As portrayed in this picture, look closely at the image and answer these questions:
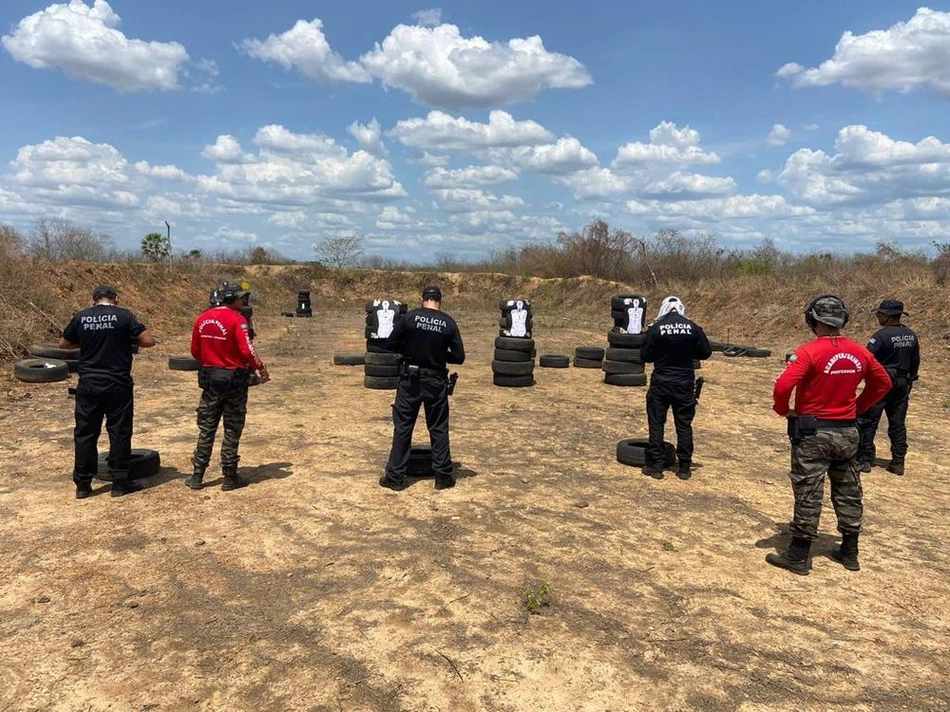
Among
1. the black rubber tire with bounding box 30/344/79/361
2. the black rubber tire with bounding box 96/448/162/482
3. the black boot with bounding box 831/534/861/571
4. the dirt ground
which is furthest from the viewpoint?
the black rubber tire with bounding box 30/344/79/361

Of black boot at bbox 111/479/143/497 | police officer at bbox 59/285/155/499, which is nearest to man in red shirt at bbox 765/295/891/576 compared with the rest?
police officer at bbox 59/285/155/499

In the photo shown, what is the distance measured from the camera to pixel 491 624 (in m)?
3.89

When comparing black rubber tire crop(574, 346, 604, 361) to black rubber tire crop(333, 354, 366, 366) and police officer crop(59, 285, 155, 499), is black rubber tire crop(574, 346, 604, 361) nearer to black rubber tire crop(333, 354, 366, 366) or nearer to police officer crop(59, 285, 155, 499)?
black rubber tire crop(333, 354, 366, 366)

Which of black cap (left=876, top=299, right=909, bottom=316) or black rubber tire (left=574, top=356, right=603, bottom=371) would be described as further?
black rubber tire (left=574, top=356, right=603, bottom=371)

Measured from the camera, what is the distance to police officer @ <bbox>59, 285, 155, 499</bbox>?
229 inches

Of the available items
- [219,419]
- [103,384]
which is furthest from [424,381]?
[103,384]

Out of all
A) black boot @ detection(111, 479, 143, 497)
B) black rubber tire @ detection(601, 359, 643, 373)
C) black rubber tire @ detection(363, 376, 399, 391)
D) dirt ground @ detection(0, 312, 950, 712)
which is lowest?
dirt ground @ detection(0, 312, 950, 712)

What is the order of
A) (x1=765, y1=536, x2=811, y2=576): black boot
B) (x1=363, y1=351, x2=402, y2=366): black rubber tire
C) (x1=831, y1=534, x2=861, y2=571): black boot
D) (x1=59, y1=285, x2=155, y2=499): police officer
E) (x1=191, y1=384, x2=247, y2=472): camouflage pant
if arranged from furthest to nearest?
(x1=363, y1=351, x2=402, y2=366): black rubber tire
(x1=191, y1=384, x2=247, y2=472): camouflage pant
(x1=59, y1=285, x2=155, y2=499): police officer
(x1=831, y1=534, x2=861, y2=571): black boot
(x1=765, y1=536, x2=811, y2=576): black boot

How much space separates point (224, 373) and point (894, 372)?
25.3ft

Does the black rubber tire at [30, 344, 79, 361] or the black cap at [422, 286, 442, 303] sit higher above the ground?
the black cap at [422, 286, 442, 303]

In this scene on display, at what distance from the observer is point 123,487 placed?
19.8 ft

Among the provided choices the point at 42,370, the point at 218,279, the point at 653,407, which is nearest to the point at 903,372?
the point at 653,407

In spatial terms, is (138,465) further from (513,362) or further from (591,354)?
(591,354)

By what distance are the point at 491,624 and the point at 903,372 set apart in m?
6.26
